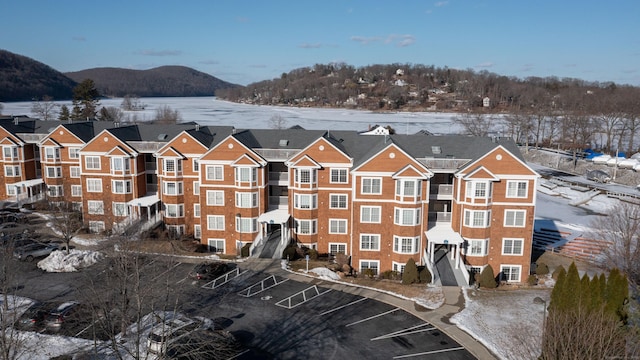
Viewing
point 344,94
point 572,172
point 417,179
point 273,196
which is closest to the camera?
point 417,179

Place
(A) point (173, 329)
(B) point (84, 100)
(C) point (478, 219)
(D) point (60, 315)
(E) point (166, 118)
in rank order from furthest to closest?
(E) point (166, 118) → (B) point (84, 100) → (C) point (478, 219) → (D) point (60, 315) → (A) point (173, 329)

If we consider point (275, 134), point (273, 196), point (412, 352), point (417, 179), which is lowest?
point (412, 352)

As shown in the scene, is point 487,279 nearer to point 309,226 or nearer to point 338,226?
point 338,226

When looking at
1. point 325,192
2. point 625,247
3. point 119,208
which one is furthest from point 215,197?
point 625,247

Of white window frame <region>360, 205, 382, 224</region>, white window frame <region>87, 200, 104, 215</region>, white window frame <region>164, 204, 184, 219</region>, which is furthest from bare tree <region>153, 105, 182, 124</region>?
white window frame <region>360, 205, 382, 224</region>

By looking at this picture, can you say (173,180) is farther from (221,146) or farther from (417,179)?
(417,179)

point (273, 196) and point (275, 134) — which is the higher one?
point (275, 134)

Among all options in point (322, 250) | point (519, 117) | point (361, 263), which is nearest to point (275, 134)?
point (322, 250)
